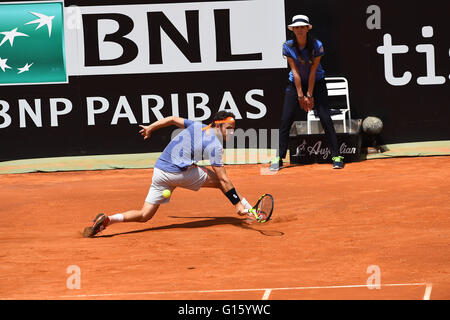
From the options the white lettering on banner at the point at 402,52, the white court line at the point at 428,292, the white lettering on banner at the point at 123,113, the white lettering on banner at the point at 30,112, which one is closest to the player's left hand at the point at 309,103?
the white lettering on banner at the point at 402,52

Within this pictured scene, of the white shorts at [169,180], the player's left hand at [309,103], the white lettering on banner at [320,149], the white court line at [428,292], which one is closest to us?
the white court line at [428,292]

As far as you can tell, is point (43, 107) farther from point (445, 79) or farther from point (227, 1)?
point (445, 79)

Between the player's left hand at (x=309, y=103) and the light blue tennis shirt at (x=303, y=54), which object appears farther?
the player's left hand at (x=309, y=103)

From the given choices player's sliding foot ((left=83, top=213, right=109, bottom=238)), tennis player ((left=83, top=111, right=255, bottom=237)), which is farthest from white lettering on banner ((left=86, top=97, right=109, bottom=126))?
player's sliding foot ((left=83, top=213, right=109, bottom=238))

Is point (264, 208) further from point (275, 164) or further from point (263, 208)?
point (275, 164)

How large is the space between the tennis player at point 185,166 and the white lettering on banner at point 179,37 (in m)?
5.06

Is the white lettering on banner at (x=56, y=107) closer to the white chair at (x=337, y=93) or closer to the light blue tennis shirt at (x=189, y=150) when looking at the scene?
the white chair at (x=337, y=93)

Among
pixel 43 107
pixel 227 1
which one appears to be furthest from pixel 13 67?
pixel 227 1

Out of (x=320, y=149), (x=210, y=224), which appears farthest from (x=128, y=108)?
(x=210, y=224)

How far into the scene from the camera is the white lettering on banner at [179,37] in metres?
12.8

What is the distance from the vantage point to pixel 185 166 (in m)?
7.85

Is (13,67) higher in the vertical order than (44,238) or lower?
higher

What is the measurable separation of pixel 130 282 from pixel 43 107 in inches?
291

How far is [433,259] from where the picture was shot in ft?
21.2
